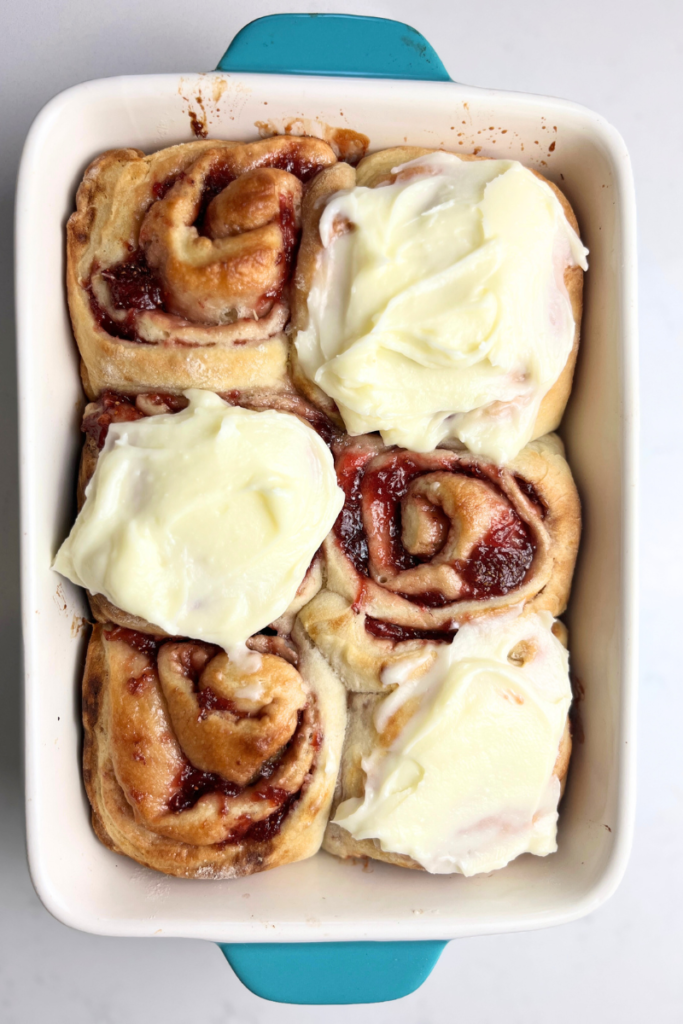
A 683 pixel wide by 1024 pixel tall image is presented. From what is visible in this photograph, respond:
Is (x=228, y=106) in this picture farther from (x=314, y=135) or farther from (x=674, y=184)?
(x=674, y=184)

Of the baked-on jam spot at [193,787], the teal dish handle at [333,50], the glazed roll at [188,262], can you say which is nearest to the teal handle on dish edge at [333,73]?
the teal dish handle at [333,50]

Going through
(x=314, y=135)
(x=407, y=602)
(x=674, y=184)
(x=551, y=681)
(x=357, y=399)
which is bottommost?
(x=551, y=681)

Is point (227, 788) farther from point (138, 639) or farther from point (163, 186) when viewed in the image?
point (163, 186)

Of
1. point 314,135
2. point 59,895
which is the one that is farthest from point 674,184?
point 59,895

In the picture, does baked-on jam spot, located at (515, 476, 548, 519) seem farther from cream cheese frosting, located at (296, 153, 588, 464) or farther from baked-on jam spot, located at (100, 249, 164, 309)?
baked-on jam spot, located at (100, 249, 164, 309)

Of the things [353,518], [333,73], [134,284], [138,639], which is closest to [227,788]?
[138,639]

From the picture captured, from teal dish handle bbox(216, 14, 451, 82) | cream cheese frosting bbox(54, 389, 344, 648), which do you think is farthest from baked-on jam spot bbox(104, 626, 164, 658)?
teal dish handle bbox(216, 14, 451, 82)
